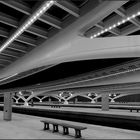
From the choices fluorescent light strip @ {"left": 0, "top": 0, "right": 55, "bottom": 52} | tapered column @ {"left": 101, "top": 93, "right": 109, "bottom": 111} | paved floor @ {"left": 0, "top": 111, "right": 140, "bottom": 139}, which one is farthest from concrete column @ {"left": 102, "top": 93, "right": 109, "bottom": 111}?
Answer: fluorescent light strip @ {"left": 0, "top": 0, "right": 55, "bottom": 52}

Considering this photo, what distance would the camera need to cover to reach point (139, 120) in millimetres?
21047

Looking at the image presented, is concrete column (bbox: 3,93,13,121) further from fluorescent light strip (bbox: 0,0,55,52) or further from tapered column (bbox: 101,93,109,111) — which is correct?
tapered column (bbox: 101,93,109,111)

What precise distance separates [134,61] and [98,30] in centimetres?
551

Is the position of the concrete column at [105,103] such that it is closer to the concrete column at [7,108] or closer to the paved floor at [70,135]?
the concrete column at [7,108]

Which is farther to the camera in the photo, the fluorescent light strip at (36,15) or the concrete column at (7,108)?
the concrete column at (7,108)

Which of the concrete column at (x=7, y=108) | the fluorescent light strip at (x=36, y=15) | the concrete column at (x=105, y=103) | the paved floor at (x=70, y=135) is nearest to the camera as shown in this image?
the fluorescent light strip at (x=36, y=15)

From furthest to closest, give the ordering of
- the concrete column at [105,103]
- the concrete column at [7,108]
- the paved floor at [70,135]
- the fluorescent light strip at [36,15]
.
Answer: the concrete column at [105,103] → the concrete column at [7,108] → the paved floor at [70,135] → the fluorescent light strip at [36,15]

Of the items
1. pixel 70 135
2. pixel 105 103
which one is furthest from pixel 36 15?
pixel 105 103

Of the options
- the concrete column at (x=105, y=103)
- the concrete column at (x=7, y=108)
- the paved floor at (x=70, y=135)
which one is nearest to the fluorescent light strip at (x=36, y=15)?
the paved floor at (x=70, y=135)

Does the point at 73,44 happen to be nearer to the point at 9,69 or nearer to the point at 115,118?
the point at 9,69

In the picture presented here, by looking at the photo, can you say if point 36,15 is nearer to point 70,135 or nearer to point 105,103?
point 70,135

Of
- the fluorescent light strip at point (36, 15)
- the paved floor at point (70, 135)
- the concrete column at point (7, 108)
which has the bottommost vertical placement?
the paved floor at point (70, 135)

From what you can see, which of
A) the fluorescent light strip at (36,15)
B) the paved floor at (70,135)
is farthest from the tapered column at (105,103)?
the fluorescent light strip at (36,15)

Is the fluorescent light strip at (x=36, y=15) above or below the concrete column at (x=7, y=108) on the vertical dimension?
above
